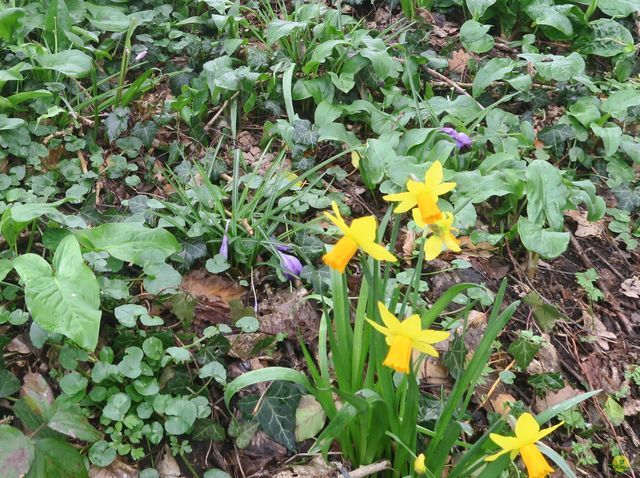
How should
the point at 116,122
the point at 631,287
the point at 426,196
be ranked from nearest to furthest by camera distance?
1. the point at 426,196
2. the point at 631,287
3. the point at 116,122

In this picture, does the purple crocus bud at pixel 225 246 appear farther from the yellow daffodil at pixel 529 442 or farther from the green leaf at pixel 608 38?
the green leaf at pixel 608 38

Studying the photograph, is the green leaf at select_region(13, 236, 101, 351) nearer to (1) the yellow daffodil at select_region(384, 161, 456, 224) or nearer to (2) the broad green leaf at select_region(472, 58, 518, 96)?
(1) the yellow daffodil at select_region(384, 161, 456, 224)

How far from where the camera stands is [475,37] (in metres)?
3.10

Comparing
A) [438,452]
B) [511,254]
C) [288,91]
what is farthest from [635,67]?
[438,452]

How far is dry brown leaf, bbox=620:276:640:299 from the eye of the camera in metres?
2.39

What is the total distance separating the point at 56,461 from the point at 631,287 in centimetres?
211

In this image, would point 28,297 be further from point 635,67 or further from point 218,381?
point 635,67

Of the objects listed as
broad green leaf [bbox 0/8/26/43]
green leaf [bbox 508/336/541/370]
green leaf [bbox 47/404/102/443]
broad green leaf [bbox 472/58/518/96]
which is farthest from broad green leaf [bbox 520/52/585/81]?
green leaf [bbox 47/404/102/443]

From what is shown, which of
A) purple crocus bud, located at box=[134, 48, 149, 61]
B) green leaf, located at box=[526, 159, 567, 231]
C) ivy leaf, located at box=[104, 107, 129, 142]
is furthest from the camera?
purple crocus bud, located at box=[134, 48, 149, 61]

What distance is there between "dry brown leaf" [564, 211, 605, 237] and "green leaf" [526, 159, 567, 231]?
349mm

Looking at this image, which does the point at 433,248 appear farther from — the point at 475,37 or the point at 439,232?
the point at 475,37

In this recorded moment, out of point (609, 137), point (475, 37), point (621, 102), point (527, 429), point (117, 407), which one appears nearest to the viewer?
point (527, 429)

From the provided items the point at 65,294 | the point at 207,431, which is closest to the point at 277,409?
the point at 207,431

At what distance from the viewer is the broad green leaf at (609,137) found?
273 cm
